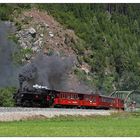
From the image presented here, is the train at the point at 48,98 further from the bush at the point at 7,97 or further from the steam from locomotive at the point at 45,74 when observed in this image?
the steam from locomotive at the point at 45,74

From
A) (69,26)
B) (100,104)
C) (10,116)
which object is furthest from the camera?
(69,26)

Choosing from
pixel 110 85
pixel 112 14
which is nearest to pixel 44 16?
pixel 110 85

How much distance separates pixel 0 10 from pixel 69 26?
22811 mm

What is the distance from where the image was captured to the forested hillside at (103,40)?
116 meters

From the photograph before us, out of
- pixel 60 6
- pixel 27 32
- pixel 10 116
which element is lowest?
pixel 10 116

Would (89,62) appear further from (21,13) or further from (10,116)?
(10,116)

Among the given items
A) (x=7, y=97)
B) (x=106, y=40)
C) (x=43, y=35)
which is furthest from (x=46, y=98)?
(x=106, y=40)

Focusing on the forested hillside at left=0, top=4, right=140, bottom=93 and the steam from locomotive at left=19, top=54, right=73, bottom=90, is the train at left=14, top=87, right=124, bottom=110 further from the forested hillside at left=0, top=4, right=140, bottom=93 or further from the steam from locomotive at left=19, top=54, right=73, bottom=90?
the forested hillside at left=0, top=4, right=140, bottom=93

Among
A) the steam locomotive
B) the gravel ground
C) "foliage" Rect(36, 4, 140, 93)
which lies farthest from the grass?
"foliage" Rect(36, 4, 140, 93)

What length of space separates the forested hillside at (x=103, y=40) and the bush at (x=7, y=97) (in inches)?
1837

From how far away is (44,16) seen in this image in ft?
398

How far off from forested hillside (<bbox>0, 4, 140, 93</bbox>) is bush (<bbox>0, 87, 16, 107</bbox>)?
153 ft

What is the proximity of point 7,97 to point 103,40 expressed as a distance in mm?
89304

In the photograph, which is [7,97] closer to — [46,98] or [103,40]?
[46,98]
